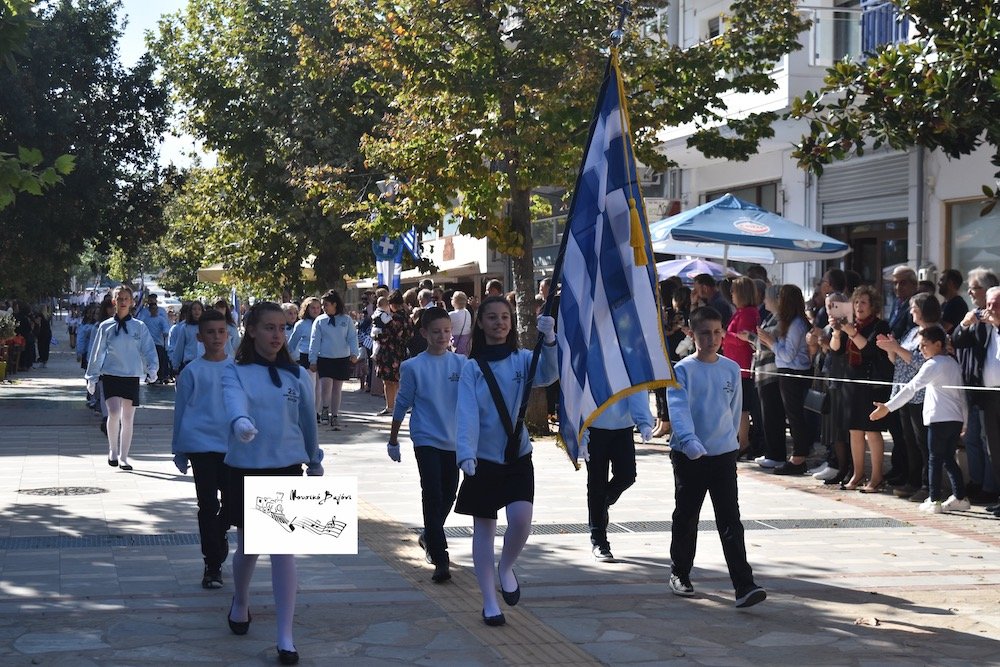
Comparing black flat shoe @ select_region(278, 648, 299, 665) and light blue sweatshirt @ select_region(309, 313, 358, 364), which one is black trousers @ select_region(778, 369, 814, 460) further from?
black flat shoe @ select_region(278, 648, 299, 665)

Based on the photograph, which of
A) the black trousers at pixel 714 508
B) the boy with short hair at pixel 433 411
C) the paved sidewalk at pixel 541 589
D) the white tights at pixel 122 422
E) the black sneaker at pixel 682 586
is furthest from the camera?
the white tights at pixel 122 422

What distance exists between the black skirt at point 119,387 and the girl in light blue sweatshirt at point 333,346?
4.66 metres

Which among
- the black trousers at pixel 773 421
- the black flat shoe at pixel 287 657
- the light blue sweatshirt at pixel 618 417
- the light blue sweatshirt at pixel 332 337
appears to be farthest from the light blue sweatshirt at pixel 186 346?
the black flat shoe at pixel 287 657

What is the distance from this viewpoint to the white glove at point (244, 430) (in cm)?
604

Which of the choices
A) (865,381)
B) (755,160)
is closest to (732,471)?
(865,381)

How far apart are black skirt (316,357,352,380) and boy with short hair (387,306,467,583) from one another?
33.1ft

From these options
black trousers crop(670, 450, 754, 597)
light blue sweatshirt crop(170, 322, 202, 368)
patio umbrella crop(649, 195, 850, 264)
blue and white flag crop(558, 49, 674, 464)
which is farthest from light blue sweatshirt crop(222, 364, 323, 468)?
light blue sweatshirt crop(170, 322, 202, 368)

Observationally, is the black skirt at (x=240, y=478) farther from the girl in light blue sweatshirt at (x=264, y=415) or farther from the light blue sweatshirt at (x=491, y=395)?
the light blue sweatshirt at (x=491, y=395)

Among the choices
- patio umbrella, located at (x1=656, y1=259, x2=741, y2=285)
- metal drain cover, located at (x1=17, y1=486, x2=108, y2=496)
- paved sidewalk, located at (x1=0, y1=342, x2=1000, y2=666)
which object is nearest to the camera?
paved sidewalk, located at (x1=0, y1=342, x2=1000, y2=666)

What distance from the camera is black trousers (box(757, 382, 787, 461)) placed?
13555mm

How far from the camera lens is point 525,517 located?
6.98 metres

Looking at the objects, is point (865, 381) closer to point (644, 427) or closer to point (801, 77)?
point (644, 427)

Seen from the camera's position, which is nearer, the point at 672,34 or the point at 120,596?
the point at 120,596

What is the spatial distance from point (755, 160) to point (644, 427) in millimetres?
16612
